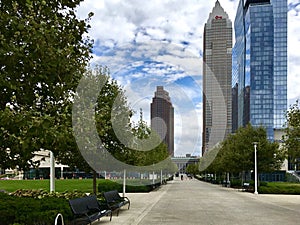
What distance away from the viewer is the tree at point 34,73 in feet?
26.7

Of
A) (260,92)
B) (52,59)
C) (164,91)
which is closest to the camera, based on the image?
(52,59)

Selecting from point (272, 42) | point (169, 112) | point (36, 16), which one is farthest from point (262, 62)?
point (36, 16)

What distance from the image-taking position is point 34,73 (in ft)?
29.3

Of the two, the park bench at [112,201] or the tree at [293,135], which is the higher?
the tree at [293,135]

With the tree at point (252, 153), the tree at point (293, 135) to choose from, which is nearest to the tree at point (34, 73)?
the tree at point (293, 135)

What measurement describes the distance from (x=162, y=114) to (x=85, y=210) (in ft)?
70.5

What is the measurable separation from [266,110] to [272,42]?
874 inches

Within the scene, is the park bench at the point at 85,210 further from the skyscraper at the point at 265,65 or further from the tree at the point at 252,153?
the skyscraper at the point at 265,65

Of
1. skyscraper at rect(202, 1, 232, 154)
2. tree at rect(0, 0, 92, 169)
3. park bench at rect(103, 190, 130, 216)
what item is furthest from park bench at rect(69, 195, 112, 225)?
skyscraper at rect(202, 1, 232, 154)

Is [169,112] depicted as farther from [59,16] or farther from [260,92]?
[260,92]

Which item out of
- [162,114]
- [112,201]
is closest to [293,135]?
[112,201]

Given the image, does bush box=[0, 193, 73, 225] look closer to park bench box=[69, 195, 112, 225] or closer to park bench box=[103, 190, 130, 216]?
park bench box=[69, 195, 112, 225]

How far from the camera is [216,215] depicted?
18.3 m

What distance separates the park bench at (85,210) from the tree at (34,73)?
283cm
